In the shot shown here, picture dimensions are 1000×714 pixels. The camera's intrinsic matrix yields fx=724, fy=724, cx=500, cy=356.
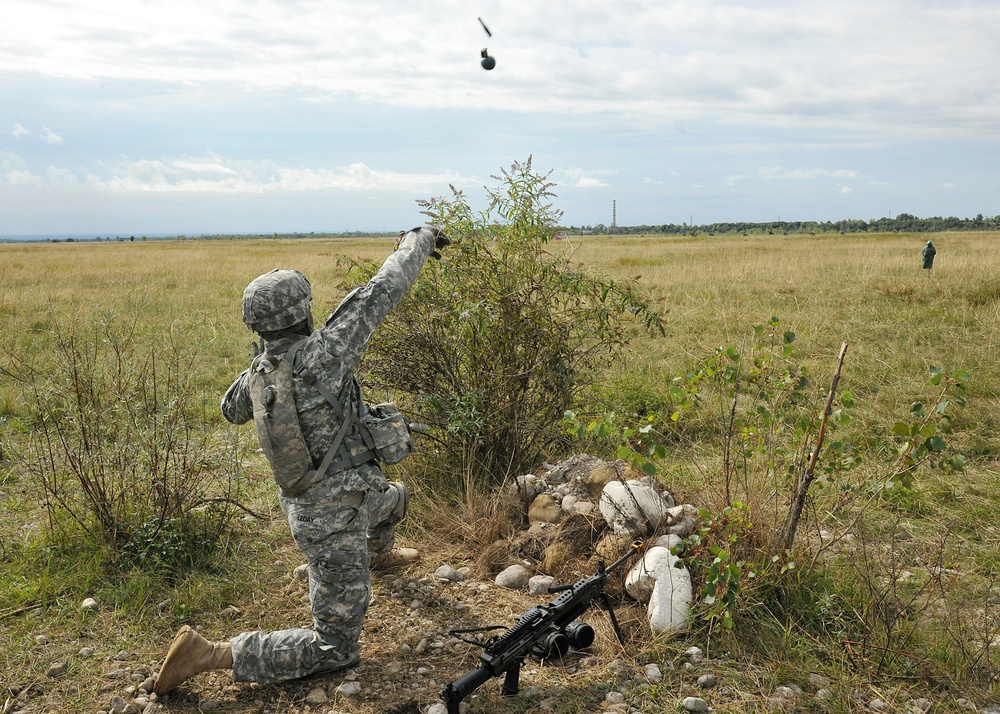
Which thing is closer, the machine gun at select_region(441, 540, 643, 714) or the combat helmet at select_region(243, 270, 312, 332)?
the machine gun at select_region(441, 540, 643, 714)

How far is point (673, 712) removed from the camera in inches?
117

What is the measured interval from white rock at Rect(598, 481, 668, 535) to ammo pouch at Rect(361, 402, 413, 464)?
123 cm

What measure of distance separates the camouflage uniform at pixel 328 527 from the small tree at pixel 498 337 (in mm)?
1350

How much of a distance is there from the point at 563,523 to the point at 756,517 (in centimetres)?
113

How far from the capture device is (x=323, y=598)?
132 inches

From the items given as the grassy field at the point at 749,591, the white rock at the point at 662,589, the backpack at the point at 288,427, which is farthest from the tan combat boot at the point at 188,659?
the white rock at the point at 662,589

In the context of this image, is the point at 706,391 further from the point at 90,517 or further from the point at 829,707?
the point at 90,517

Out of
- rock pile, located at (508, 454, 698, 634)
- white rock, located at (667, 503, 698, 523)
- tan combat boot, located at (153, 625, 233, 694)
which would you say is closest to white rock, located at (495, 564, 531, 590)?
rock pile, located at (508, 454, 698, 634)

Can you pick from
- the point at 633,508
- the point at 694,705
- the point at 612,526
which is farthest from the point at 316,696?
the point at 633,508

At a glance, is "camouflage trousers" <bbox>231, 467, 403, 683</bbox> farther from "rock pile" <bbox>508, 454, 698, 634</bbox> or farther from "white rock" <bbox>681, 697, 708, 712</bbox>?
"white rock" <bbox>681, 697, 708, 712</bbox>

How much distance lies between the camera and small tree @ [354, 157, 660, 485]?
490 cm

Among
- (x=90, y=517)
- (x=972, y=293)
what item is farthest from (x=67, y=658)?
(x=972, y=293)

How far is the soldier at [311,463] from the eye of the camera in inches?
129

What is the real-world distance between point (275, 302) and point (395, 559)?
188 cm
